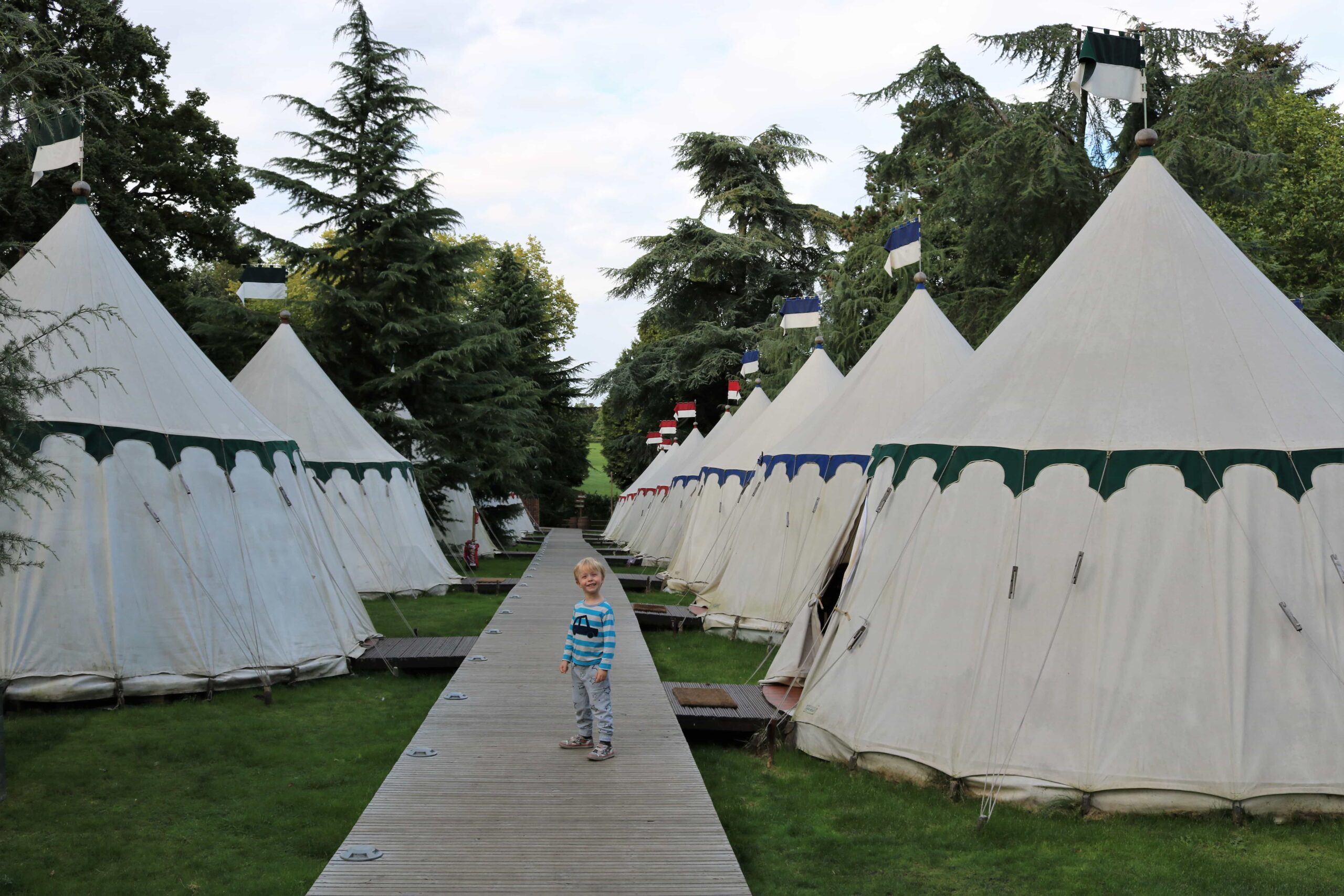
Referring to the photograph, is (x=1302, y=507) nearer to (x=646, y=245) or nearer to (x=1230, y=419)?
(x=1230, y=419)

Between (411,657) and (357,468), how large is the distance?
722 centimetres

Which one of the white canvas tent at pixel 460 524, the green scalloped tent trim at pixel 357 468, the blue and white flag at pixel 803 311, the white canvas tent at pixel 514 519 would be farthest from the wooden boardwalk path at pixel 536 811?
the white canvas tent at pixel 514 519

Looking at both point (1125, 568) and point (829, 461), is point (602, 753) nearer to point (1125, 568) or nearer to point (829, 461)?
point (1125, 568)

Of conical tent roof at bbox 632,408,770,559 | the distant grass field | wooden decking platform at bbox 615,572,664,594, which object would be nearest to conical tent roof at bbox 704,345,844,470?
wooden decking platform at bbox 615,572,664,594

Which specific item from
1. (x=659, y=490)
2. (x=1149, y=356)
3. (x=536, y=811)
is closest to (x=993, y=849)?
(x=536, y=811)

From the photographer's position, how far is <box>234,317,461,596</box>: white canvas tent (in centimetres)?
1645

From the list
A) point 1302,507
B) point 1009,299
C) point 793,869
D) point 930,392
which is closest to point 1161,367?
point 1302,507

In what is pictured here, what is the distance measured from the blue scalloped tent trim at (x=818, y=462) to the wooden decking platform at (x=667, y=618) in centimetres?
231

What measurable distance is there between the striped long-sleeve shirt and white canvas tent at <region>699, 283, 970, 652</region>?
5.85 metres

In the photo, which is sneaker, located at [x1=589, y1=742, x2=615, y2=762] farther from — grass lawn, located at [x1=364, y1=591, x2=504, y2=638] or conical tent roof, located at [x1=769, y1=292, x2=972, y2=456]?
conical tent roof, located at [x1=769, y1=292, x2=972, y2=456]

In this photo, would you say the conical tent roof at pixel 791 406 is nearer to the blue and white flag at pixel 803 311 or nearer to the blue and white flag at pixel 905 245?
the blue and white flag at pixel 803 311

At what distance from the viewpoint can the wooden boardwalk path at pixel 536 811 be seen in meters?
4.47

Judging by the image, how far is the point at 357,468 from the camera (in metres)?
16.8

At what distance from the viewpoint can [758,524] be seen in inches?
550
